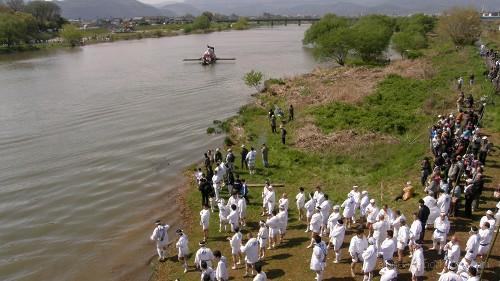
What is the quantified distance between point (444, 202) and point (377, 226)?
314 cm

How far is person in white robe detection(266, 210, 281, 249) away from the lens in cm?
1666

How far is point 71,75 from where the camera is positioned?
230ft

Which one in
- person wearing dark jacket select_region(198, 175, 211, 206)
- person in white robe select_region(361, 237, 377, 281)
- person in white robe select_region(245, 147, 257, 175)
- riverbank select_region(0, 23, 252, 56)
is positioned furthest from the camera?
riverbank select_region(0, 23, 252, 56)

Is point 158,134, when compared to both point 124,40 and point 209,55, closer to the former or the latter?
point 209,55

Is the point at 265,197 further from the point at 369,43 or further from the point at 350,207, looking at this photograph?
the point at 369,43

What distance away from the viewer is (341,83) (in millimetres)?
47844

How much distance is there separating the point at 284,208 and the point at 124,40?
14310 cm

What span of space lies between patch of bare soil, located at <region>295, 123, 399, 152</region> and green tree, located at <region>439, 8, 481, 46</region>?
54698 millimetres

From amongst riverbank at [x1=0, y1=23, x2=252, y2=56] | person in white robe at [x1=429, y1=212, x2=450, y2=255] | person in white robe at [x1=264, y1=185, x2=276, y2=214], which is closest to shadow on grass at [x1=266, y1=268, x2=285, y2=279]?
person in white robe at [x1=264, y1=185, x2=276, y2=214]

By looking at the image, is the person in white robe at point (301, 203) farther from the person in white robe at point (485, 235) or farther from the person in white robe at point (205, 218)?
the person in white robe at point (485, 235)

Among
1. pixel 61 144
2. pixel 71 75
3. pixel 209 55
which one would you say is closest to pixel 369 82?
pixel 61 144

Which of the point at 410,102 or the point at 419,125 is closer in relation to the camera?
the point at 419,125

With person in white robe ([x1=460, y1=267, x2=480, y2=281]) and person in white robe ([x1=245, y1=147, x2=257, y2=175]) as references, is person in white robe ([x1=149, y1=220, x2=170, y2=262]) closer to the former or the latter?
person in white robe ([x1=245, y1=147, x2=257, y2=175])

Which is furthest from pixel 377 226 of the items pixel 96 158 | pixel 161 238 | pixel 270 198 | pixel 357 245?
pixel 96 158
